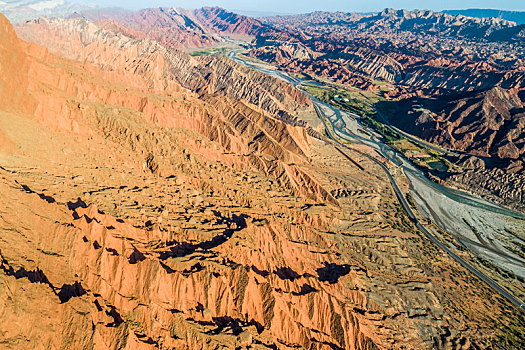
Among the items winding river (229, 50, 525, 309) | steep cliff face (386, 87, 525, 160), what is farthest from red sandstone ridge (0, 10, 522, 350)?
steep cliff face (386, 87, 525, 160)

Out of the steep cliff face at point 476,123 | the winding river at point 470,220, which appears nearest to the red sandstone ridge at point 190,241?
the winding river at point 470,220

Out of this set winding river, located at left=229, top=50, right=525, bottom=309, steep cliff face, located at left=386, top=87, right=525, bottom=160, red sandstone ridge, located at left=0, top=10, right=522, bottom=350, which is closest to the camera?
red sandstone ridge, located at left=0, top=10, right=522, bottom=350

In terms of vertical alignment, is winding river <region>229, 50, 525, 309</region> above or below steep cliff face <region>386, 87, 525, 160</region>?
below

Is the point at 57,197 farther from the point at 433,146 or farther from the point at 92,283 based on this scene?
the point at 433,146

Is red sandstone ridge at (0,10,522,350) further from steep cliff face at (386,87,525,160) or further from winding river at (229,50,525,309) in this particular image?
steep cliff face at (386,87,525,160)

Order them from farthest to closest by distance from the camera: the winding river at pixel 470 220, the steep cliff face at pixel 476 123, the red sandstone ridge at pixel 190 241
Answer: the steep cliff face at pixel 476 123 → the winding river at pixel 470 220 → the red sandstone ridge at pixel 190 241

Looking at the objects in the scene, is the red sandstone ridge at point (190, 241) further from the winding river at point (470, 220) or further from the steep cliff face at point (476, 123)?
the steep cliff face at point (476, 123)

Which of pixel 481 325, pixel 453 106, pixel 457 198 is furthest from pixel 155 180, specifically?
pixel 453 106

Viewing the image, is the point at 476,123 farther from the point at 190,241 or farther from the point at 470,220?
the point at 190,241
